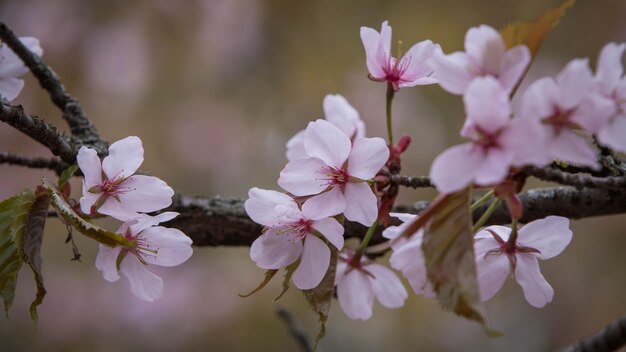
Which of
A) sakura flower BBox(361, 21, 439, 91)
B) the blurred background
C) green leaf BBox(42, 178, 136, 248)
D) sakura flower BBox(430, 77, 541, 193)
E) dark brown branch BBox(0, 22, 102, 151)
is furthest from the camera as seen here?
the blurred background

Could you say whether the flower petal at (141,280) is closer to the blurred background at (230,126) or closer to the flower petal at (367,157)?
the flower petal at (367,157)

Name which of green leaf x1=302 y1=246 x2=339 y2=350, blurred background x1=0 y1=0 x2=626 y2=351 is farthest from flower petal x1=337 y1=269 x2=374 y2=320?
blurred background x1=0 y1=0 x2=626 y2=351

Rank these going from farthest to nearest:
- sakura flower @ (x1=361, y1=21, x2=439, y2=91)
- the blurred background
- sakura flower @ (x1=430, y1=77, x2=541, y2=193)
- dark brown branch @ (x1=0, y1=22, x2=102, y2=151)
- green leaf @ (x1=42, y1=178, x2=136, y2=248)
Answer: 1. the blurred background
2. dark brown branch @ (x1=0, y1=22, x2=102, y2=151)
3. sakura flower @ (x1=361, y1=21, x2=439, y2=91)
4. green leaf @ (x1=42, y1=178, x2=136, y2=248)
5. sakura flower @ (x1=430, y1=77, x2=541, y2=193)

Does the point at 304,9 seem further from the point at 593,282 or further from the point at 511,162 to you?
the point at 511,162

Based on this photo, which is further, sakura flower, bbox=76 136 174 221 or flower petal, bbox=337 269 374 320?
flower petal, bbox=337 269 374 320

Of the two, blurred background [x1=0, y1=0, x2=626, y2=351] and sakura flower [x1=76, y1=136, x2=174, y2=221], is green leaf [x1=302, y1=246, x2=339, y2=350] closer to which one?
sakura flower [x1=76, y1=136, x2=174, y2=221]

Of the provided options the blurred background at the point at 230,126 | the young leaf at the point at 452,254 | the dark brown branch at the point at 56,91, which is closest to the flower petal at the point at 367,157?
the young leaf at the point at 452,254

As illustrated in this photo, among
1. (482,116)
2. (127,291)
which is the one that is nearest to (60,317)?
(127,291)

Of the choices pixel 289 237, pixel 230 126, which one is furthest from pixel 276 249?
pixel 230 126
